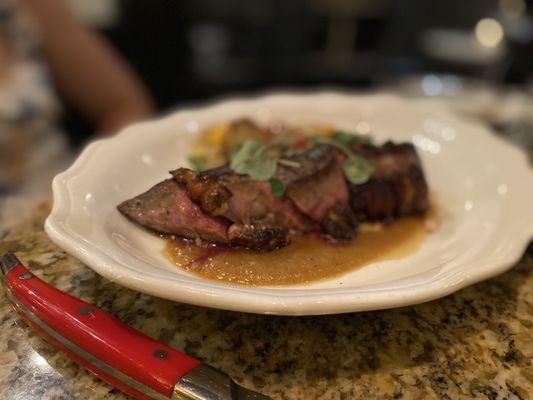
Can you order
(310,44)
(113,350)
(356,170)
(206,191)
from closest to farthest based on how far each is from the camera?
(113,350)
(206,191)
(356,170)
(310,44)

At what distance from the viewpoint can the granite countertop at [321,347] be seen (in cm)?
106

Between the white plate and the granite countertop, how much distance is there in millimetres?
106

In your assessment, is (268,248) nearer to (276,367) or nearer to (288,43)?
(276,367)

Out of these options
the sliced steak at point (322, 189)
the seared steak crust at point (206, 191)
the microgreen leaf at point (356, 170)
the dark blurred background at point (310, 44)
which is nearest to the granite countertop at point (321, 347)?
the seared steak crust at point (206, 191)

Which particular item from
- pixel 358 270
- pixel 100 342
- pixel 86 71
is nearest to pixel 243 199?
pixel 358 270

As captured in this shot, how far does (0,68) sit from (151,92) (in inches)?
54.1

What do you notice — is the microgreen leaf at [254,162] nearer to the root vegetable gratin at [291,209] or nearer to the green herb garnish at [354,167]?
the root vegetable gratin at [291,209]

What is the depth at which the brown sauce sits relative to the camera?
4.48 feet

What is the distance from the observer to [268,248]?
1.49m

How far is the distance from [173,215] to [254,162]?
1.04 ft

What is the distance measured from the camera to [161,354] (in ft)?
3.29

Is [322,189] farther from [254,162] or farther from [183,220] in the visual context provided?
[183,220]

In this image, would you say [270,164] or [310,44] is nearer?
[270,164]

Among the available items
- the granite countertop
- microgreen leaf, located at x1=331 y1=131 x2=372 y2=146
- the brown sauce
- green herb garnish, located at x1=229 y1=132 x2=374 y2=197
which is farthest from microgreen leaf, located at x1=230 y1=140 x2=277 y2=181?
the granite countertop
